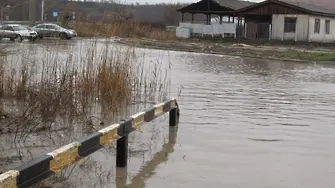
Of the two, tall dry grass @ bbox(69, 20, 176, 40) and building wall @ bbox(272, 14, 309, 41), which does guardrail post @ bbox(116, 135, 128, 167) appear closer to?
tall dry grass @ bbox(69, 20, 176, 40)

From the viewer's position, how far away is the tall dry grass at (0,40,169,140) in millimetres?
7801

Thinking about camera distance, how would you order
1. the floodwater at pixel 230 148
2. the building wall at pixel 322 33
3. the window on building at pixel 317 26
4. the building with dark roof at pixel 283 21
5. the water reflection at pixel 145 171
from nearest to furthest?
the water reflection at pixel 145 171, the floodwater at pixel 230 148, the building with dark roof at pixel 283 21, the building wall at pixel 322 33, the window on building at pixel 317 26

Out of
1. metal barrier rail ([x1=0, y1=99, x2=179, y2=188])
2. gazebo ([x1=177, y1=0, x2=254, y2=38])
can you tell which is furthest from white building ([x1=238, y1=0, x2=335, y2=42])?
metal barrier rail ([x1=0, y1=99, x2=179, y2=188])

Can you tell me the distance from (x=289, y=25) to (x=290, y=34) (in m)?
0.89

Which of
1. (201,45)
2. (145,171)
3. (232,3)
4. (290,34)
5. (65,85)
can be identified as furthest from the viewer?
(232,3)

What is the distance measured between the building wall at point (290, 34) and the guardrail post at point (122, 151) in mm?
43162

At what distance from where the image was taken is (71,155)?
4.76 meters

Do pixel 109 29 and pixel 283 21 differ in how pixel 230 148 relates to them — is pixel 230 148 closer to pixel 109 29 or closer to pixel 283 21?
pixel 109 29

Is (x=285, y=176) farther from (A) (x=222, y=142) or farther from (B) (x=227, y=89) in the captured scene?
(B) (x=227, y=89)

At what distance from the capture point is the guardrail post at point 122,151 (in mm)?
6188

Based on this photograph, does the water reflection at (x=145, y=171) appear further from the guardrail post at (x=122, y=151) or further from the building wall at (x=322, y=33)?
the building wall at (x=322, y=33)

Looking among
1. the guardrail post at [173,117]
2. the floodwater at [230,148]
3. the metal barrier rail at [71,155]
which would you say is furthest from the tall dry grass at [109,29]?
the metal barrier rail at [71,155]

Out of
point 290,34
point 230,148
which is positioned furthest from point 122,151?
point 290,34

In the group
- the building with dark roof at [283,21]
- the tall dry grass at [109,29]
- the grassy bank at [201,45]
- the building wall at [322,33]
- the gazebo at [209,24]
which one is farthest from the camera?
the gazebo at [209,24]
